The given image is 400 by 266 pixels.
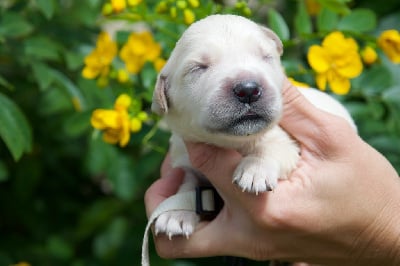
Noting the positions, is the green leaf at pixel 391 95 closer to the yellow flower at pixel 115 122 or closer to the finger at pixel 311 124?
the finger at pixel 311 124

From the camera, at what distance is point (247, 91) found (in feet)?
5.55

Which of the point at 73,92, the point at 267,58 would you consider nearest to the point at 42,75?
the point at 73,92

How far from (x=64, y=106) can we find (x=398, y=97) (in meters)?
1.25

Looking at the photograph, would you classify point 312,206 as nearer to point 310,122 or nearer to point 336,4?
point 310,122

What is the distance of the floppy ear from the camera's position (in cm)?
189

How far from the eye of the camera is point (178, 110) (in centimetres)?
191

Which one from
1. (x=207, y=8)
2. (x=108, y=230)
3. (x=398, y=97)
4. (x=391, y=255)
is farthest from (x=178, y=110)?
(x=108, y=230)

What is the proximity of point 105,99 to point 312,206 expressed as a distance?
962 millimetres

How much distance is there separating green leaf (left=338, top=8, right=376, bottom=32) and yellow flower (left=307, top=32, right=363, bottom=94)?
0.16 metres

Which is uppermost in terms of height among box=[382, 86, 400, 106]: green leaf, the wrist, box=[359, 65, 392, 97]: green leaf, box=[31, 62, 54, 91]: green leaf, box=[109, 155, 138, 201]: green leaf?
box=[31, 62, 54, 91]: green leaf

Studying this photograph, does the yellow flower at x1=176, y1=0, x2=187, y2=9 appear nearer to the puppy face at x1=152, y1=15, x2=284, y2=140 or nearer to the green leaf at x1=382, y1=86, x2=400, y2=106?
the puppy face at x1=152, y1=15, x2=284, y2=140

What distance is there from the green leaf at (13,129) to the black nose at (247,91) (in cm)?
83

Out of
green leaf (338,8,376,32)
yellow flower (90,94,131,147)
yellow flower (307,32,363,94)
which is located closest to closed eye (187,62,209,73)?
yellow flower (90,94,131,147)

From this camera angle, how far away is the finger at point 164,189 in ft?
6.98
